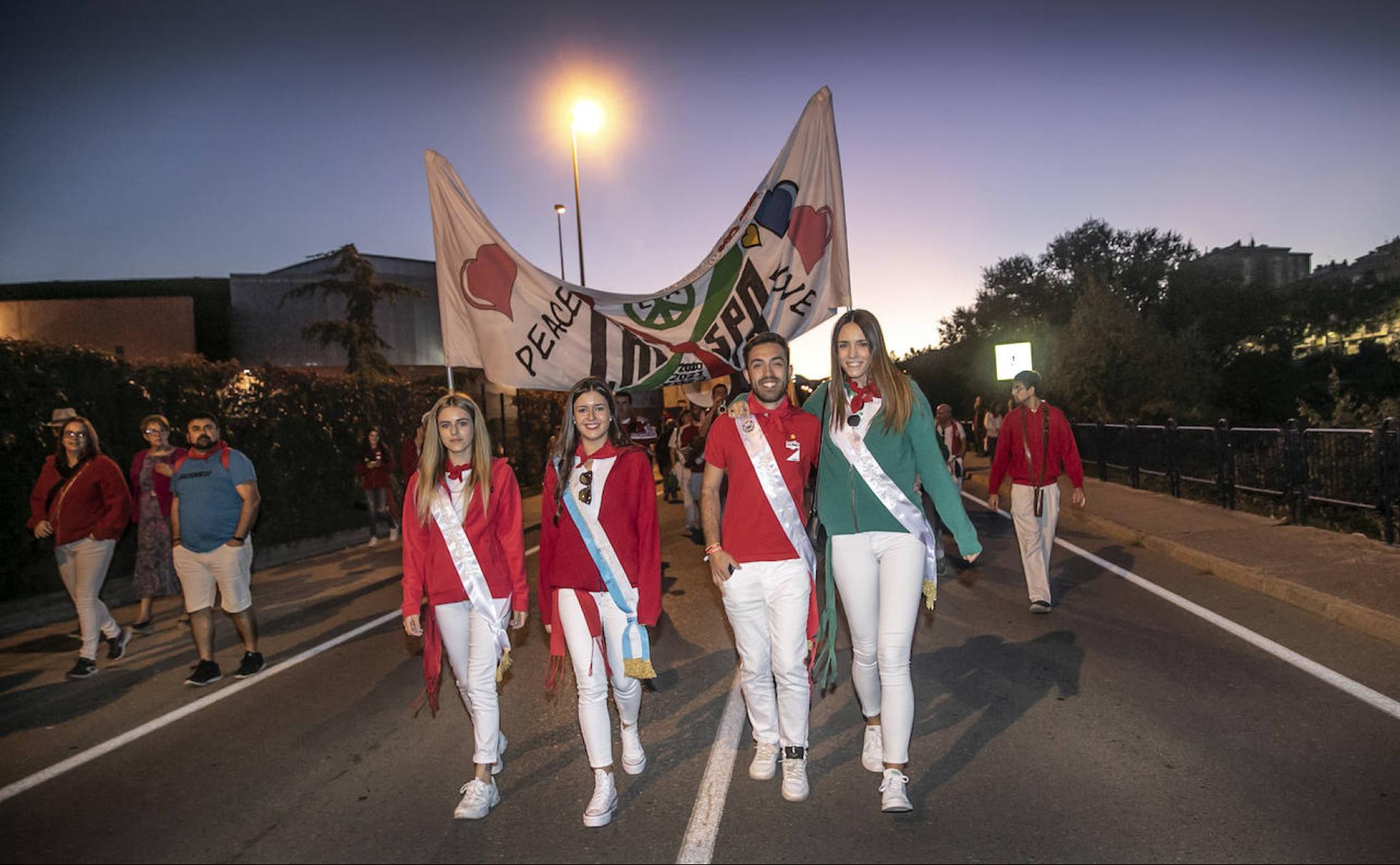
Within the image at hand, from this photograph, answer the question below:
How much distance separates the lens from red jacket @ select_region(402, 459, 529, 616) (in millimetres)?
4227

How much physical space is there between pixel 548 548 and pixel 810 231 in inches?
116

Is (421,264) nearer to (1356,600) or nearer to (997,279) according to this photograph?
(997,279)

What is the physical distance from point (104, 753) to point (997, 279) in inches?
2254

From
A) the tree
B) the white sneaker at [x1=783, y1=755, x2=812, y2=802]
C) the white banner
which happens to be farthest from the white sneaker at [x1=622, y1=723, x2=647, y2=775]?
the tree

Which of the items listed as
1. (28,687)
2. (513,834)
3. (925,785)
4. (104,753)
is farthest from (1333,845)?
(28,687)

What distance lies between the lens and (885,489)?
3990mm

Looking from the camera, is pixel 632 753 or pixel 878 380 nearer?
pixel 878 380

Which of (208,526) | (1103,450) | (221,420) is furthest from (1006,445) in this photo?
(1103,450)

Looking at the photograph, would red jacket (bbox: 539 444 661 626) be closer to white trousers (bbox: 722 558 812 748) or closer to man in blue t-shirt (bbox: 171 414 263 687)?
white trousers (bbox: 722 558 812 748)

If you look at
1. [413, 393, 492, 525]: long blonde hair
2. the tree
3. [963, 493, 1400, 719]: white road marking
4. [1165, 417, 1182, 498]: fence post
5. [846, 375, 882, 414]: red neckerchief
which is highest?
the tree

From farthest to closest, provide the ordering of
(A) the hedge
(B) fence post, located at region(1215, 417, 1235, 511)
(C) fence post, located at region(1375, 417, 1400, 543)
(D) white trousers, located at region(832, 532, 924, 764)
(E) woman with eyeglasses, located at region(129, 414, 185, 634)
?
1. (B) fence post, located at region(1215, 417, 1235, 511)
2. (C) fence post, located at region(1375, 417, 1400, 543)
3. (A) the hedge
4. (E) woman with eyeglasses, located at region(129, 414, 185, 634)
5. (D) white trousers, located at region(832, 532, 924, 764)

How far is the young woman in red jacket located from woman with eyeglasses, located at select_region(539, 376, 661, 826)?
21 cm

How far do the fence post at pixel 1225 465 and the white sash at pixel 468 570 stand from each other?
12.9m

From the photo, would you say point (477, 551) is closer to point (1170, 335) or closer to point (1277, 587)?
point (1277, 587)
